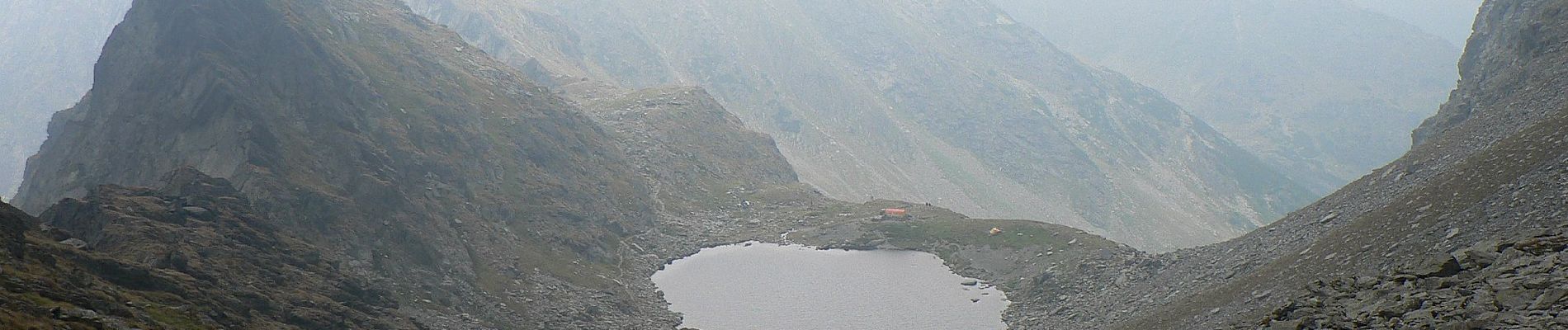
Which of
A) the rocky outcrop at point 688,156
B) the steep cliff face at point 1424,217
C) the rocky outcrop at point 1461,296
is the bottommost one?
the rocky outcrop at point 1461,296

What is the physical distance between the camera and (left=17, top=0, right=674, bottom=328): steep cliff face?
8181cm

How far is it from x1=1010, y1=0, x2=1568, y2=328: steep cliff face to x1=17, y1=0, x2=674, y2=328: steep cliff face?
4465 cm

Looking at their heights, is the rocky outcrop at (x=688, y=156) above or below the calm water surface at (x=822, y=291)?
above

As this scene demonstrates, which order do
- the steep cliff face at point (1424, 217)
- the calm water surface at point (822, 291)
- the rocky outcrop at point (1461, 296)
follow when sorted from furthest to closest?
1. the calm water surface at point (822, 291)
2. the steep cliff face at point (1424, 217)
3. the rocky outcrop at point (1461, 296)

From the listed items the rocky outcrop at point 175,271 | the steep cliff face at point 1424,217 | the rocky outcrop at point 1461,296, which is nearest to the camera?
the rocky outcrop at point 1461,296

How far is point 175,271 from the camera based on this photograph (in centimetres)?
5569

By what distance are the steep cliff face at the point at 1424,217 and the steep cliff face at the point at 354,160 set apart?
44653mm

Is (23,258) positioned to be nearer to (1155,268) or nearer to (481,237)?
(481,237)

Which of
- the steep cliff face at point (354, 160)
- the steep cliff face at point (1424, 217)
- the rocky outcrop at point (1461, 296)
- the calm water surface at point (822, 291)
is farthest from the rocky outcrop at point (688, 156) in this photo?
the rocky outcrop at point (1461, 296)

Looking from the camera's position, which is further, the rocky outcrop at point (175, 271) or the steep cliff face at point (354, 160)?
the steep cliff face at point (354, 160)

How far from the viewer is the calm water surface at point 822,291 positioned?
9450 centimetres

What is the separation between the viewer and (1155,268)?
90.8m

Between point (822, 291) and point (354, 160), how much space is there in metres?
46.7

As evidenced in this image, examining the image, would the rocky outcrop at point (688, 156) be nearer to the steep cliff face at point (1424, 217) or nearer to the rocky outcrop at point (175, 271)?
the steep cliff face at point (1424, 217)
